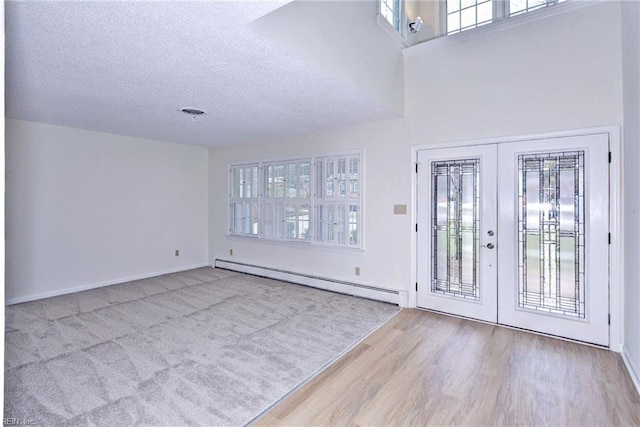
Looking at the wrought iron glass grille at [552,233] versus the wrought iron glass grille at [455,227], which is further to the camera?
the wrought iron glass grille at [455,227]

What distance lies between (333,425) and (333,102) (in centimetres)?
296

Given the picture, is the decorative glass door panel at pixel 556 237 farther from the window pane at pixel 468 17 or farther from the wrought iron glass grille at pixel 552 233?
the window pane at pixel 468 17

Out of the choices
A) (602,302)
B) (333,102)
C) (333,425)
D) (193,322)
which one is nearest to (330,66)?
(333,102)

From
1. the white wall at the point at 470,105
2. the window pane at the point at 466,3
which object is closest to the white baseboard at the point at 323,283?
the white wall at the point at 470,105

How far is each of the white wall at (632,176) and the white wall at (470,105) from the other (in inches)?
8.9

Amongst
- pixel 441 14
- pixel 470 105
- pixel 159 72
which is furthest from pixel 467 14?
pixel 159 72

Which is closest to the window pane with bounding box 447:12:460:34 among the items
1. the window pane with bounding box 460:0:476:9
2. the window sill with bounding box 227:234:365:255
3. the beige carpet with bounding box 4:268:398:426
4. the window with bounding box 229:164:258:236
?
the window pane with bounding box 460:0:476:9

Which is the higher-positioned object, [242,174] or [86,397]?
[242,174]

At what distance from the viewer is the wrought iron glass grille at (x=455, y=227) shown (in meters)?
3.63

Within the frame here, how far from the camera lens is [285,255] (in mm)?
5355

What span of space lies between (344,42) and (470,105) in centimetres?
164

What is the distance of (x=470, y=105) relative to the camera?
3.65m

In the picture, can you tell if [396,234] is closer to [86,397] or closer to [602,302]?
[602,302]

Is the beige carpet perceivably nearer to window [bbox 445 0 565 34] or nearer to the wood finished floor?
the wood finished floor
